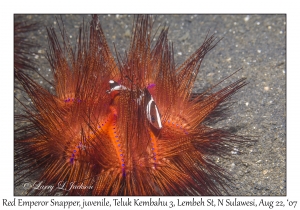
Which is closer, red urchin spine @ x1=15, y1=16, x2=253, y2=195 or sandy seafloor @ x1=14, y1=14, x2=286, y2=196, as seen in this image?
red urchin spine @ x1=15, y1=16, x2=253, y2=195

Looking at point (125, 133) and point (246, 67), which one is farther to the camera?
point (246, 67)

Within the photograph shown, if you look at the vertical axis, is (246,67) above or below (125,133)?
above

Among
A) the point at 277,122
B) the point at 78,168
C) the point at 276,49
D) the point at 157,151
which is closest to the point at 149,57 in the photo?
the point at 157,151

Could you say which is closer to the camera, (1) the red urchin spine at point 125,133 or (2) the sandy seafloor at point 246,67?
(1) the red urchin spine at point 125,133
